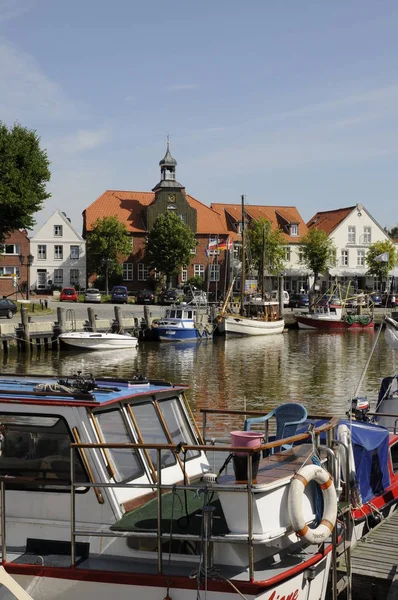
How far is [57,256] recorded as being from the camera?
3406 inches

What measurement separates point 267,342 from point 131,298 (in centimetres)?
2504

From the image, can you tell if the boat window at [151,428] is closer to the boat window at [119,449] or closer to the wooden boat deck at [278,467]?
the boat window at [119,449]

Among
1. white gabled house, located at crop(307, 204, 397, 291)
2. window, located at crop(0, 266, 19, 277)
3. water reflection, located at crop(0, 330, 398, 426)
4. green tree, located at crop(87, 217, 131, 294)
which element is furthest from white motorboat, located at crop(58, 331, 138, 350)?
white gabled house, located at crop(307, 204, 397, 291)

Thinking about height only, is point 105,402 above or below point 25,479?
above

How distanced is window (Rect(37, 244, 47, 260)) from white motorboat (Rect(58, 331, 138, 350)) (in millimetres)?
40257

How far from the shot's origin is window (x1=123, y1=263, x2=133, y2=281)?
87.9m

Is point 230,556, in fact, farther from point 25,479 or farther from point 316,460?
point 25,479

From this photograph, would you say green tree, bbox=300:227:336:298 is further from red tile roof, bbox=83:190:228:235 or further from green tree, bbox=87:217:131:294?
green tree, bbox=87:217:131:294

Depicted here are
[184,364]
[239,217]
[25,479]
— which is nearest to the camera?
[25,479]

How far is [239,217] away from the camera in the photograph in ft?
317

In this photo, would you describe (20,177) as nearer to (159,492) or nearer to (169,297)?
(169,297)

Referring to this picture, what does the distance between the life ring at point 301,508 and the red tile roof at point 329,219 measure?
304ft

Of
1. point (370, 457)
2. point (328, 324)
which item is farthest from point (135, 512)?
point (328, 324)

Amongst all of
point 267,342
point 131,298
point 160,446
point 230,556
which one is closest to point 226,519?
point 230,556
